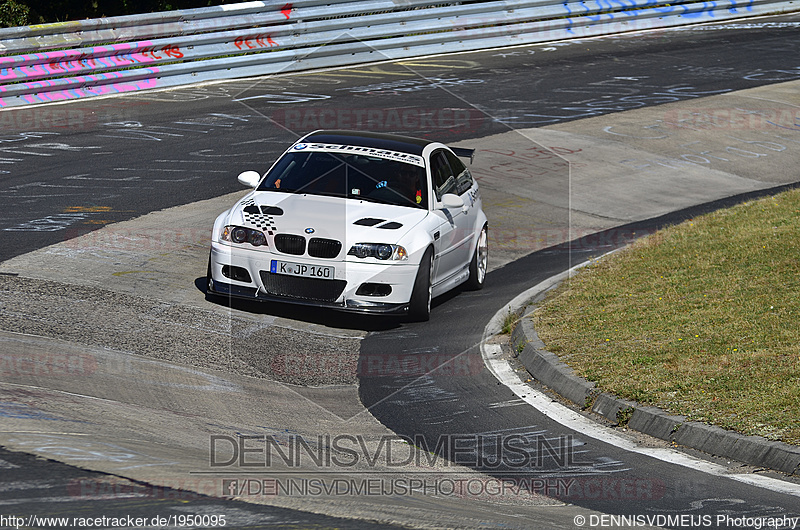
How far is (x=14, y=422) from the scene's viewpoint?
20.1ft

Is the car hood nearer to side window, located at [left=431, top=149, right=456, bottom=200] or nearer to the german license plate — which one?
the german license plate

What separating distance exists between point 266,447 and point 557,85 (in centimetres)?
1759

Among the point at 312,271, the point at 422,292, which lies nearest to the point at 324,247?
the point at 312,271

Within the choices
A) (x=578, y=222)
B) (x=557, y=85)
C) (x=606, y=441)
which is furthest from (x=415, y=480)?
(x=557, y=85)

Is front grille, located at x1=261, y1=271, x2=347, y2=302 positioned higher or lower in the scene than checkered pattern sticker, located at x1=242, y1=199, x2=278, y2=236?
lower

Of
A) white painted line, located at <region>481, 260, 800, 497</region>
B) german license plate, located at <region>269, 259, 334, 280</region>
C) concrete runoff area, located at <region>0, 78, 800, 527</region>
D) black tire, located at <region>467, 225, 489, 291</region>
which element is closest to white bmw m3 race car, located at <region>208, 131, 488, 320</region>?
german license plate, located at <region>269, 259, 334, 280</region>

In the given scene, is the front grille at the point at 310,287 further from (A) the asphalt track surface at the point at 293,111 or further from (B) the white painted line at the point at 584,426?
(A) the asphalt track surface at the point at 293,111

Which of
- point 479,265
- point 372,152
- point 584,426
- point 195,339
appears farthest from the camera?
point 479,265

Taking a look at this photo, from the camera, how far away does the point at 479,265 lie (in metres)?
11.9

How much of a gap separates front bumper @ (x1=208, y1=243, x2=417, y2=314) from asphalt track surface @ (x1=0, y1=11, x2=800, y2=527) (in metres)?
0.37

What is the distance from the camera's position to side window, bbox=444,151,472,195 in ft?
38.7

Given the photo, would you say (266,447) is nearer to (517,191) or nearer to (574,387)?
(574,387)

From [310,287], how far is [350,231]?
0.65 m

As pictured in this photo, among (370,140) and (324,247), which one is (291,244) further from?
(370,140)
